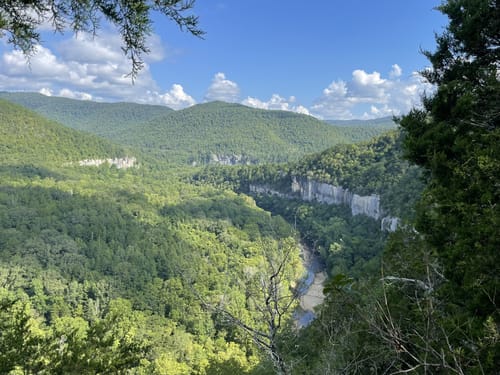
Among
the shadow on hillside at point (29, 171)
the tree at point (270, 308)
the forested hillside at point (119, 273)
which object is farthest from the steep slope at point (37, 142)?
the tree at point (270, 308)

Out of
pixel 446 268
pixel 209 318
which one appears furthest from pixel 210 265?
pixel 446 268

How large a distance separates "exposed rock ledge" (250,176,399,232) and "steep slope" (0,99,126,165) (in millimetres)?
59390

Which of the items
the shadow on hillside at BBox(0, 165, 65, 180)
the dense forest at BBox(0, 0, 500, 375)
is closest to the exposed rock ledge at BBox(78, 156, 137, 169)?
the dense forest at BBox(0, 0, 500, 375)

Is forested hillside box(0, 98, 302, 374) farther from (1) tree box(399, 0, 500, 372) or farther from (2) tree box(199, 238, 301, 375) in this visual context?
(1) tree box(399, 0, 500, 372)

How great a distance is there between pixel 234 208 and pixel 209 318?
43454mm

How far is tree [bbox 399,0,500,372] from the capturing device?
442 cm

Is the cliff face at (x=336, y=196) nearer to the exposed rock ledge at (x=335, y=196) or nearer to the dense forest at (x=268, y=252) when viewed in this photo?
the exposed rock ledge at (x=335, y=196)

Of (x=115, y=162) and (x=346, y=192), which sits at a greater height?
(x=115, y=162)

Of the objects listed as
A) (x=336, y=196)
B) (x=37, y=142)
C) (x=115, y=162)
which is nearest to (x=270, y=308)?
(x=336, y=196)

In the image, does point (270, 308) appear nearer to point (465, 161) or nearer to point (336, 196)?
point (465, 161)

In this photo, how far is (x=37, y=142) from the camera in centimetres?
11006

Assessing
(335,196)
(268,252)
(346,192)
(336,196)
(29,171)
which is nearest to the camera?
(268,252)

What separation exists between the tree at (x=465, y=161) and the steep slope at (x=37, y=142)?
106 metres

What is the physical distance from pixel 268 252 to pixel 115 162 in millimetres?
134376
